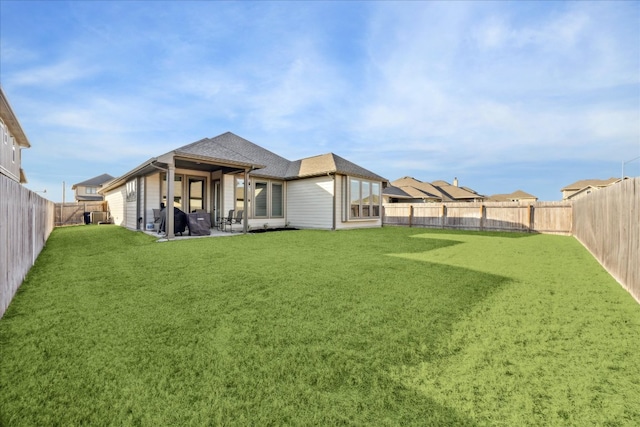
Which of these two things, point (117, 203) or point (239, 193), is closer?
point (239, 193)

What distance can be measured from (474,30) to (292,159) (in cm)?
1126

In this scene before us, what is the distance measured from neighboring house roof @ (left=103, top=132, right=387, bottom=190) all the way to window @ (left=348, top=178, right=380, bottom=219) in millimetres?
451

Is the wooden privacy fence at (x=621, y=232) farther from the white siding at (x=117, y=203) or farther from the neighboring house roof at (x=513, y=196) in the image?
the neighboring house roof at (x=513, y=196)

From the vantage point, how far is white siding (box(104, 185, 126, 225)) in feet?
51.6

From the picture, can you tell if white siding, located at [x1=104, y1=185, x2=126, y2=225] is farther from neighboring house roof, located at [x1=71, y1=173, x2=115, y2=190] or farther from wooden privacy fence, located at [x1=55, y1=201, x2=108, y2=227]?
Result: neighboring house roof, located at [x1=71, y1=173, x2=115, y2=190]

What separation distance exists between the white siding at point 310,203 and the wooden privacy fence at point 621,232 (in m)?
9.11

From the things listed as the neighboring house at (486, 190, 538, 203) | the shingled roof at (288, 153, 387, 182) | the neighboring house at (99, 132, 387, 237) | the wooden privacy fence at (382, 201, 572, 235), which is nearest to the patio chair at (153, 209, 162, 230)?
the neighboring house at (99, 132, 387, 237)

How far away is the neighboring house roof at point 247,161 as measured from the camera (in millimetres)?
9836

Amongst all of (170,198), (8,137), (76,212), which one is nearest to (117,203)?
(8,137)

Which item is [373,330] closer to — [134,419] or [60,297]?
[134,419]

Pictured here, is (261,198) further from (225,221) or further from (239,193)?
(225,221)

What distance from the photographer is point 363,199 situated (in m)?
14.5

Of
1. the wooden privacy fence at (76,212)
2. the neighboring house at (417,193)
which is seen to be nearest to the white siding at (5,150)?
the wooden privacy fence at (76,212)

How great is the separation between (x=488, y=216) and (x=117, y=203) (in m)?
22.8
